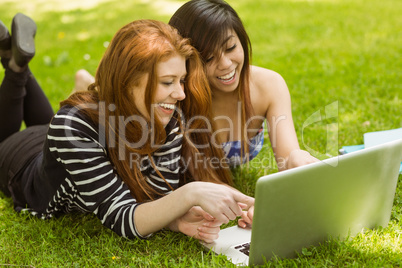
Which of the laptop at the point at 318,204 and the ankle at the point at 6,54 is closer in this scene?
the laptop at the point at 318,204

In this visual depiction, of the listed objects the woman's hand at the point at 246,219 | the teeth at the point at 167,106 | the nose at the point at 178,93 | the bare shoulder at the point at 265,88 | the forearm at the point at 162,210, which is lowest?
the woman's hand at the point at 246,219

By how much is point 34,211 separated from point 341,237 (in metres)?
1.38

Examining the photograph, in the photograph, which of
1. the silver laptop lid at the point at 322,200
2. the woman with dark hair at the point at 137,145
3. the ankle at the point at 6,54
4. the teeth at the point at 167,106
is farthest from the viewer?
the ankle at the point at 6,54

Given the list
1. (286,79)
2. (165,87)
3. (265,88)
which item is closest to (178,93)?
(165,87)

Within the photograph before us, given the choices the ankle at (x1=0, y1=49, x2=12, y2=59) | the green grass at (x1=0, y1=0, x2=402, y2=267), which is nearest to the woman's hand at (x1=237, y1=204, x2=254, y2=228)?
the green grass at (x1=0, y1=0, x2=402, y2=267)

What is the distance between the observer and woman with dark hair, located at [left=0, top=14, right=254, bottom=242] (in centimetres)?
187

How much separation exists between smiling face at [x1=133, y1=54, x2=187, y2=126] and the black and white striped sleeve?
22cm

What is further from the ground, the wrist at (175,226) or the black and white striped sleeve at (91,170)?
the black and white striped sleeve at (91,170)

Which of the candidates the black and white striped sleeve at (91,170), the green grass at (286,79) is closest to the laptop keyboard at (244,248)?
the green grass at (286,79)

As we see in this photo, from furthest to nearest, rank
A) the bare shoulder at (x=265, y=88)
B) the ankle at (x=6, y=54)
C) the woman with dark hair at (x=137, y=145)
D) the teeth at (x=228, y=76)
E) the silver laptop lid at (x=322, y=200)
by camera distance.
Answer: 1. the ankle at (x=6, y=54)
2. the bare shoulder at (x=265, y=88)
3. the teeth at (x=228, y=76)
4. the woman with dark hair at (x=137, y=145)
5. the silver laptop lid at (x=322, y=200)

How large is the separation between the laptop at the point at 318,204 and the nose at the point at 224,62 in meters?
0.75

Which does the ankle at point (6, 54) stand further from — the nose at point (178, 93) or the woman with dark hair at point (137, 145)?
the nose at point (178, 93)

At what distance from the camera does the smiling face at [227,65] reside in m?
2.18

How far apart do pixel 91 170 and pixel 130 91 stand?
0.34 m
